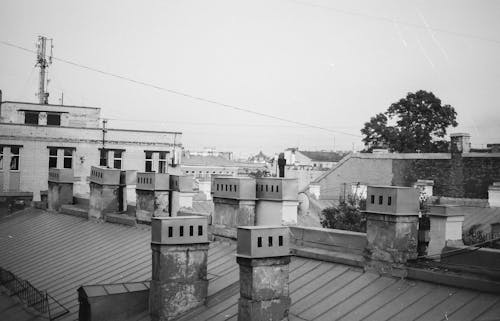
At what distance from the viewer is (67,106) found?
49781 mm

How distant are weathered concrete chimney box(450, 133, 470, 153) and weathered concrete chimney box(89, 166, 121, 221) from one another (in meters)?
29.2

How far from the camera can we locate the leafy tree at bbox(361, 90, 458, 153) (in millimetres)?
53594

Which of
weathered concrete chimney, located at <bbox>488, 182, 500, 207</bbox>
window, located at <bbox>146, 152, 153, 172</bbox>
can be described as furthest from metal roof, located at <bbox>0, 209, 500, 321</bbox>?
window, located at <bbox>146, 152, 153, 172</bbox>

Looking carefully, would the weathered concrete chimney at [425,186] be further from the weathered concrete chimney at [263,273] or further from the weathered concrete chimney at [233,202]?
the weathered concrete chimney at [263,273]

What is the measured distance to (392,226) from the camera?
958cm

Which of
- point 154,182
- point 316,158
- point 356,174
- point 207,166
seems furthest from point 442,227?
point 316,158

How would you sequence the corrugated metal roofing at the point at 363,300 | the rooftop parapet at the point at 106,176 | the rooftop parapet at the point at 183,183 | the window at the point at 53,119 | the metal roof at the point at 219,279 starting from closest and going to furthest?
the corrugated metal roofing at the point at 363,300, the metal roof at the point at 219,279, the rooftop parapet at the point at 183,183, the rooftop parapet at the point at 106,176, the window at the point at 53,119

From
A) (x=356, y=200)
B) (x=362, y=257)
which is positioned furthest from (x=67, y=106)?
(x=362, y=257)

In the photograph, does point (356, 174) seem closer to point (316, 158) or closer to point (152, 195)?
point (152, 195)

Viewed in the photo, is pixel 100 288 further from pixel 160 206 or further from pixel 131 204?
pixel 131 204

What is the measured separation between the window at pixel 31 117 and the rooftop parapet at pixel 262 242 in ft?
147

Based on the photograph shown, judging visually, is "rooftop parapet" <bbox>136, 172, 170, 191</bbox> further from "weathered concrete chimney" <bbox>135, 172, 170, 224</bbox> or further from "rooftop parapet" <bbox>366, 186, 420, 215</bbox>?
"rooftop parapet" <bbox>366, 186, 420, 215</bbox>

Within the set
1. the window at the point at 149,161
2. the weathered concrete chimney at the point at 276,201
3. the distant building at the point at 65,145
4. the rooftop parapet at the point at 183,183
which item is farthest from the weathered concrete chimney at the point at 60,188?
the window at the point at 149,161

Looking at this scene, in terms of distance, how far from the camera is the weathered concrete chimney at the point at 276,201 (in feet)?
42.8
